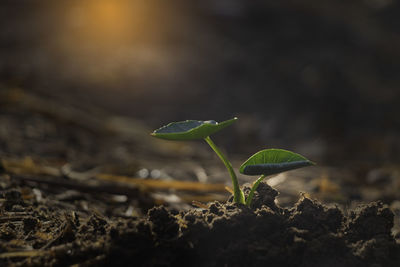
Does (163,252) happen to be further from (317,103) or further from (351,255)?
(317,103)

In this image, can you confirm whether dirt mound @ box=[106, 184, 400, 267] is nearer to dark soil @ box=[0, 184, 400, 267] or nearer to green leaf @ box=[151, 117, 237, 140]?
dark soil @ box=[0, 184, 400, 267]

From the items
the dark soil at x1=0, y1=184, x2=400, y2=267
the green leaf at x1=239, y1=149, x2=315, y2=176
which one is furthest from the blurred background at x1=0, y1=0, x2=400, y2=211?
the green leaf at x1=239, y1=149, x2=315, y2=176

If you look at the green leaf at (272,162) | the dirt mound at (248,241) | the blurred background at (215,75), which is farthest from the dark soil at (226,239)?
the blurred background at (215,75)

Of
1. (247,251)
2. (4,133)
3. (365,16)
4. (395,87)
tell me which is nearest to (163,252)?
(247,251)

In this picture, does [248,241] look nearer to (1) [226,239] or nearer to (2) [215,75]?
(1) [226,239]

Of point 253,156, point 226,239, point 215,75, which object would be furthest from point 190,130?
point 215,75

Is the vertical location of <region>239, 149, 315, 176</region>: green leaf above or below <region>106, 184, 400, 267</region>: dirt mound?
above
